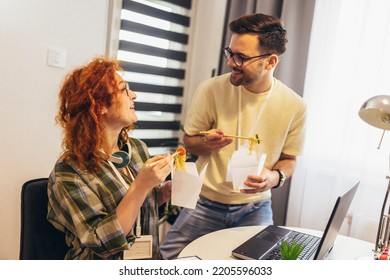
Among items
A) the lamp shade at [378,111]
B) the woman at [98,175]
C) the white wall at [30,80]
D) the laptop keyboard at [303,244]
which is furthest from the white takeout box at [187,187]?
the white wall at [30,80]

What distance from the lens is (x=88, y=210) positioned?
1.03 metres

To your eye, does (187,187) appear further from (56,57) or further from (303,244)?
(56,57)

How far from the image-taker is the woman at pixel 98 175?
1.03 m

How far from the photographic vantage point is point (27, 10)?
157 centimetres

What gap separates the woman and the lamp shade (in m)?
0.61

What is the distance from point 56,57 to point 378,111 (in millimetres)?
1324

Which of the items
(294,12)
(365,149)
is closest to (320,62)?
(294,12)

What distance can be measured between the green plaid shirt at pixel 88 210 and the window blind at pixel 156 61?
1031 millimetres

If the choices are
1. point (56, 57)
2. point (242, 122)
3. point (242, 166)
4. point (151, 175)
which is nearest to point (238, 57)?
point (242, 122)

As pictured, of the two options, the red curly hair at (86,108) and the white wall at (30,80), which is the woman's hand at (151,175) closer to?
the red curly hair at (86,108)

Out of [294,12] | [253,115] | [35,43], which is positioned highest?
[294,12]

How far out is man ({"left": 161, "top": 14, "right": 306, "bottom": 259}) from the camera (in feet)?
4.98

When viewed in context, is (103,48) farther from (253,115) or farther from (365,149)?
(365,149)
